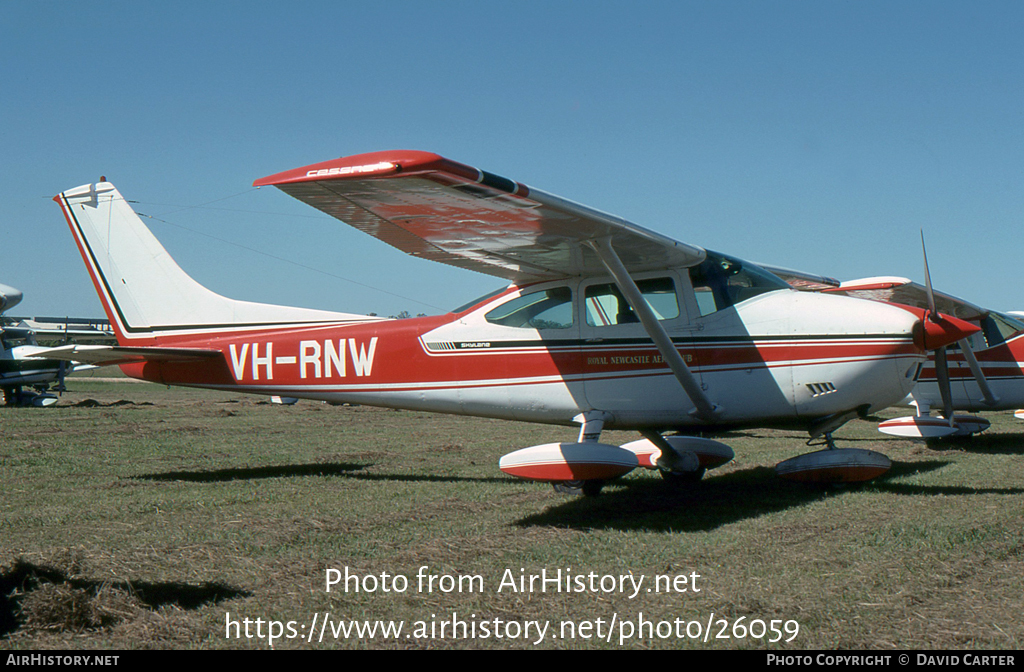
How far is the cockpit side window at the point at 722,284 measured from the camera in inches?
282

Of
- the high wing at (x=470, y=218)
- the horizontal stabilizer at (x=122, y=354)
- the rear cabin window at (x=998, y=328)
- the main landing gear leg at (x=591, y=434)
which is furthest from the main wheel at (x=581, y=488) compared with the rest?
the rear cabin window at (x=998, y=328)

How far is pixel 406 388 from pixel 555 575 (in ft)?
13.5

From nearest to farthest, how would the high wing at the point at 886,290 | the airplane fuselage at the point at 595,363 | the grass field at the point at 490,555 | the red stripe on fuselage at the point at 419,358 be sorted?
1. the grass field at the point at 490,555
2. the airplane fuselage at the point at 595,363
3. the red stripe on fuselage at the point at 419,358
4. the high wing at the point at 886,290

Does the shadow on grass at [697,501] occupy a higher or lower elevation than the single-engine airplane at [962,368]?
lower

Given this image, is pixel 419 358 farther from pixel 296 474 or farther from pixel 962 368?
pixel 962 368

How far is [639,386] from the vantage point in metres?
7.18

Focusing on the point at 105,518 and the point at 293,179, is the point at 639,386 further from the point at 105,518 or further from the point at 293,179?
the point at 105,518

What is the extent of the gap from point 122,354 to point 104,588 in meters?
5.07

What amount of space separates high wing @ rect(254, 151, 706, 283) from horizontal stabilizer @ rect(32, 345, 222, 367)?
329 centimetres

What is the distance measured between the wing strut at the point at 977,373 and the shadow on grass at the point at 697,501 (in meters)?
3.93

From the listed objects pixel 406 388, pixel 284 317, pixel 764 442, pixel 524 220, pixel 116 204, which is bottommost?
pixel 764 442

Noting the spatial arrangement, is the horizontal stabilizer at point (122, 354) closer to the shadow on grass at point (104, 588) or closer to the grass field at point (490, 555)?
the grass field at point (490, 555)
